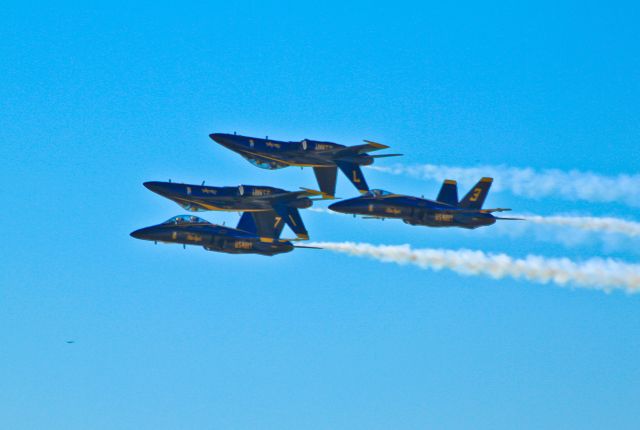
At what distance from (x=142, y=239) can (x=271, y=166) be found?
1803cm

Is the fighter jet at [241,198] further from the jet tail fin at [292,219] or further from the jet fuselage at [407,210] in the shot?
the jet fuselage at [407,210]

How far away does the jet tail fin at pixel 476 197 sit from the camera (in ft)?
457

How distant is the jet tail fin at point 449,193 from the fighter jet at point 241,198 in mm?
13309

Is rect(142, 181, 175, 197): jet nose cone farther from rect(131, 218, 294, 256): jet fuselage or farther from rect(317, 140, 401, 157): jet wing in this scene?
rect(317, 140, 401, 157): jet wing

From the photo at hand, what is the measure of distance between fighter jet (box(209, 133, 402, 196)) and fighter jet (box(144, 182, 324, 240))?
6.25 meters

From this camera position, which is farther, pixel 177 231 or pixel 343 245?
pixel 343 245

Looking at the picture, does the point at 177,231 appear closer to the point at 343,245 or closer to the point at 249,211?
the point at 249,211

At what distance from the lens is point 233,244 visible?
13750cm

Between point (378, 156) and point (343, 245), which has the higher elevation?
point (378, 156)

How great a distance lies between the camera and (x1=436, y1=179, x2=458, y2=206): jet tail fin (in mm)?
140375

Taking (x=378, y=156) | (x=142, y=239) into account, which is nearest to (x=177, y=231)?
(x=142, y=239)

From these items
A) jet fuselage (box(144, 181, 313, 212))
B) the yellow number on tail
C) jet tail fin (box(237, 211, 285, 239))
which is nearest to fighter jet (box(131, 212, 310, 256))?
jet fuselage (box(144, 181, 313, 212))

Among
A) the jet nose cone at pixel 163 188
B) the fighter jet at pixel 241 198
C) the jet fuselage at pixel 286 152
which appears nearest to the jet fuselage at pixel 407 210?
the fighter jet at pixel 241 198

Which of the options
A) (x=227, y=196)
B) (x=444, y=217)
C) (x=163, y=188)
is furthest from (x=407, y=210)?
(x=163, y=188)
